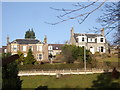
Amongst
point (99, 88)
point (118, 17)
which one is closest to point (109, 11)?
point (118, 17)

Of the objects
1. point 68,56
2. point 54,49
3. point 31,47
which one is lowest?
point 68,56

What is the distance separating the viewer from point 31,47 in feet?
130

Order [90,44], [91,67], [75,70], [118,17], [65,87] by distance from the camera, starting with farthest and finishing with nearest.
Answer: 1. [90,44]
2. [91,67]
3. [75,70]
4. [118,17]
5. [65,87]

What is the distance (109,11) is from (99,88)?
110 inches

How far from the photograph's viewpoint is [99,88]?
8.23 ft

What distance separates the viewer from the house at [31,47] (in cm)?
3875

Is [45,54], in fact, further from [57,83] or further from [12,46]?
[57,83]

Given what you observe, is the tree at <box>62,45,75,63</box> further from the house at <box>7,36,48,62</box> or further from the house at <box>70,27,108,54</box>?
the house at <box>7,36,48,62</box>

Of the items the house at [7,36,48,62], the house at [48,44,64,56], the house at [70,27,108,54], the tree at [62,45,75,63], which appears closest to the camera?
the tree at [62,45,75,63]

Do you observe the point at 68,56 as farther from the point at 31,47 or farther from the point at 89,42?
the point at 31,47

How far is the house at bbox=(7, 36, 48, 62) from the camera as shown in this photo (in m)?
38.8

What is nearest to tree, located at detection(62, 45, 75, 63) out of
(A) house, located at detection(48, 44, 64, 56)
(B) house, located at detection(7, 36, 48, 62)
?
(B) house, located at detection(7, 36, 48, 62)

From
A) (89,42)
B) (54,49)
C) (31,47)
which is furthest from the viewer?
(54,49)

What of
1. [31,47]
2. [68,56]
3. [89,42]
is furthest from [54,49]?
[68,56]
